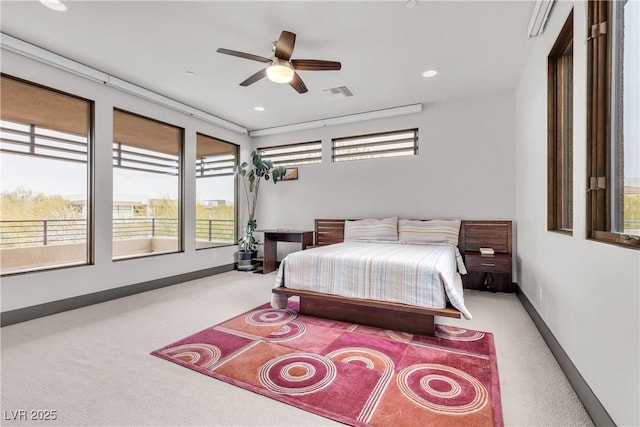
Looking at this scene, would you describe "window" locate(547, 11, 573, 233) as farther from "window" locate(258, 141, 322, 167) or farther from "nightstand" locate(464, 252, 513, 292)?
"window" locate(258, 141, 322, 167)

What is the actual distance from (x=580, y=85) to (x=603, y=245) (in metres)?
1.04

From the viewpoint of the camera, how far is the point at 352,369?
2012mm

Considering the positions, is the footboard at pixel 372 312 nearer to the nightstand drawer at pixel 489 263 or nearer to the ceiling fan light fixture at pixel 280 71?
the nightstand drawer at pixel 489 263

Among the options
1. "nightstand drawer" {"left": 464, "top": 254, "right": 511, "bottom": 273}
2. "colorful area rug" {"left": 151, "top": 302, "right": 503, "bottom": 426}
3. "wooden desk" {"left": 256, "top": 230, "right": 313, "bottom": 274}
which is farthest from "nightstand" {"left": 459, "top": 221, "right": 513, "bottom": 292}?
"wooden desk" {"left": 256, "top": 230, "right": 313, "bottom": 274}

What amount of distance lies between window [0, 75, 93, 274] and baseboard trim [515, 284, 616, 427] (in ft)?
15.4

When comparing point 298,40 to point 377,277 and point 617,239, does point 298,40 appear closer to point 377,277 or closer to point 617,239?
point 377,277

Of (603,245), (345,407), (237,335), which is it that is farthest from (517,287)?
(237,335)

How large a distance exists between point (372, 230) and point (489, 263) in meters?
1.64

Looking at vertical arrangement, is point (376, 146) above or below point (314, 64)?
below

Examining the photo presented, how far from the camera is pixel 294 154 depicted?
589 centimetres

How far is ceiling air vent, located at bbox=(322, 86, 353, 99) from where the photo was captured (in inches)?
158

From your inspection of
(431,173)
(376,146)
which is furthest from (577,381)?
(376,146)

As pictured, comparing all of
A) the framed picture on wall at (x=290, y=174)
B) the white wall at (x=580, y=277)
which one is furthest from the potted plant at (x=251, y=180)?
the white wall at (x=580, y=277)

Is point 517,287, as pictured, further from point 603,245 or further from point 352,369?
point 352,369
